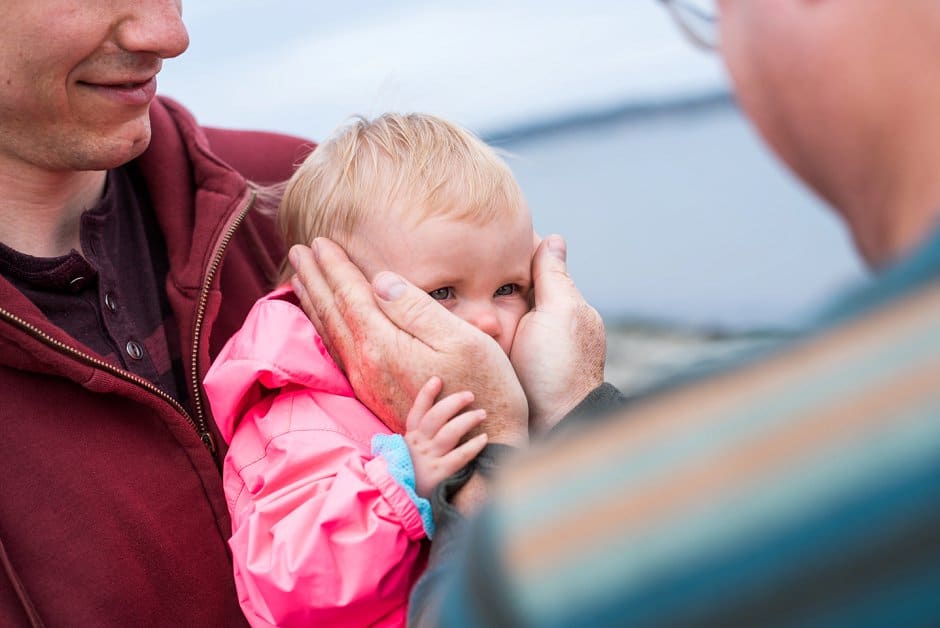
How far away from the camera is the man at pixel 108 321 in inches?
66.5

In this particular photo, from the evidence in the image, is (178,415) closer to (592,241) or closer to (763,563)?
(763,563)

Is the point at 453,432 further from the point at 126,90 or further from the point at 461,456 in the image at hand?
the point at 126,90

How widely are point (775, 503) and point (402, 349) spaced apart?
3.81 feet

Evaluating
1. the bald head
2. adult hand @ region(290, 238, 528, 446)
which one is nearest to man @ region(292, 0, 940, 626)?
the bald head

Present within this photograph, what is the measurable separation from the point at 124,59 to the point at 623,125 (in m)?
5.56

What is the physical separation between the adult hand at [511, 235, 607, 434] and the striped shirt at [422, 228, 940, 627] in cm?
115

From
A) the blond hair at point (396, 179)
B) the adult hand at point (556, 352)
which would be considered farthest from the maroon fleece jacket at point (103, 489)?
the adult hand at point (556, 352)

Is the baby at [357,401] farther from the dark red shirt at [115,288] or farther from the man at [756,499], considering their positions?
the man at [756,499]

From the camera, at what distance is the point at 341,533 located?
1.58m

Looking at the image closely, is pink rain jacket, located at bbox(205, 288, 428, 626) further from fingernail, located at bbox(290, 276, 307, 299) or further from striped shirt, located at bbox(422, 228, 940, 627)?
striped shirt, located at bbox(422, 228, 940, 627)

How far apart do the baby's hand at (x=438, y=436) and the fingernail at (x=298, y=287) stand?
360 millimetres

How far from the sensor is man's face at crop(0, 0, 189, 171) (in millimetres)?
1848

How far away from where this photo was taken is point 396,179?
6.15ft

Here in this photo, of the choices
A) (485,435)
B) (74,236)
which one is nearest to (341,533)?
(485,435)
